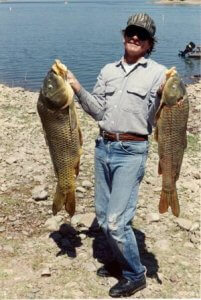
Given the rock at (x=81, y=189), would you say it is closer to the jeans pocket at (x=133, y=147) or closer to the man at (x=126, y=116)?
the man at (x=126, y=116)

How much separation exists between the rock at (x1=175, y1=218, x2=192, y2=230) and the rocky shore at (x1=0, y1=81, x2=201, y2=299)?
0.6 inches

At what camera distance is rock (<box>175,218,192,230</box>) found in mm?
7438

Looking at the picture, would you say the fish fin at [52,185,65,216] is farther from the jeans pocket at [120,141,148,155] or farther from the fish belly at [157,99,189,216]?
the fish belly at [157,99,189,216]

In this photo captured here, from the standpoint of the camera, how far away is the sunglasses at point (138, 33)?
524 centimetres

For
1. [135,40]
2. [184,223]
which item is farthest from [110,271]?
[135,40]

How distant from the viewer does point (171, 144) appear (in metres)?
5.12

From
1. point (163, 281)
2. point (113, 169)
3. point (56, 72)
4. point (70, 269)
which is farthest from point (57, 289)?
point (56, 72)

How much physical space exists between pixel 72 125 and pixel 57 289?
2.27 m

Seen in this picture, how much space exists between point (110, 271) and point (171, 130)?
231 cm

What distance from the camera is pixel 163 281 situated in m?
6.32

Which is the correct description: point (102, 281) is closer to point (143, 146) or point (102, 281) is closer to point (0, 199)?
point (143, 146)

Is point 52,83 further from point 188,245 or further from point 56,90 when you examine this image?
point 188,245

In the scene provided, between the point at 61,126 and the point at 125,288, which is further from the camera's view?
the point at 125,288

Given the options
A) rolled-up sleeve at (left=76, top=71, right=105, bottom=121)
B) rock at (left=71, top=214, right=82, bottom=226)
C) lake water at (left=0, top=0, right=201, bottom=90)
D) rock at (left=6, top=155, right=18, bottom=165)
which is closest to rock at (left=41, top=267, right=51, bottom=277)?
rock at (left=71, top=214, right=82, bottom=226)
